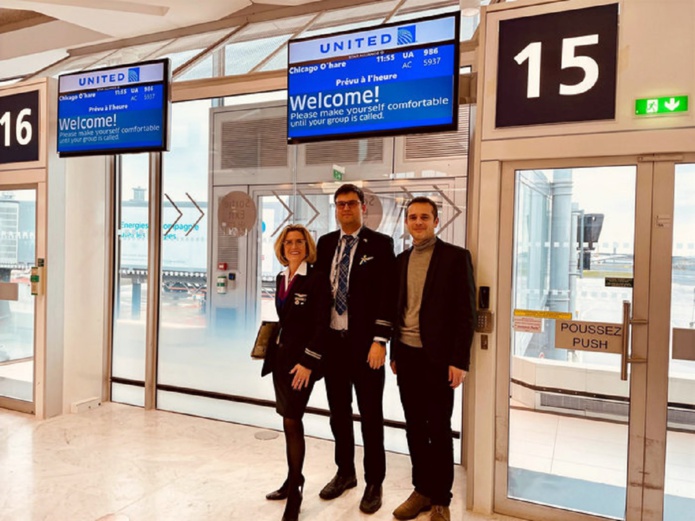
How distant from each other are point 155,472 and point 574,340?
102 inches

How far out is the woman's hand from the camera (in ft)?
8.39

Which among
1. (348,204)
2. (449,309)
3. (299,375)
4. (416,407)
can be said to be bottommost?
(416,407)

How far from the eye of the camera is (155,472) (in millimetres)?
3264

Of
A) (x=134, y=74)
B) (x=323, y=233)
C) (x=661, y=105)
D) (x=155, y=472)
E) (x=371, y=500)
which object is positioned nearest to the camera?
(x=661, y=105)

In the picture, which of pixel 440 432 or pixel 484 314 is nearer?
pixel 440 432

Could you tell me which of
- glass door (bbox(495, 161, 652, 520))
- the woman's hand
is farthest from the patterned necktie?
glass door (bbox(495, 161, 652, 520))

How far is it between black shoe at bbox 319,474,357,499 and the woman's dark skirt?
586 mm

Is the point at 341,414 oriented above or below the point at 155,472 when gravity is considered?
above

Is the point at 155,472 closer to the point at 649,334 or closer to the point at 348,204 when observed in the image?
the point at 348,204

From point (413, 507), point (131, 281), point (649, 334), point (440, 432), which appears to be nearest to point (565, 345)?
point (649, 334)

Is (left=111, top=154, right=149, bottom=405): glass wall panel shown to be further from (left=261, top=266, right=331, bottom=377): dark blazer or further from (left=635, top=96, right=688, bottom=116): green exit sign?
(left=635, top=96, right=688, bottom=116): green exit sign

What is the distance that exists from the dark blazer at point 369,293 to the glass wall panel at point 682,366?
138cm

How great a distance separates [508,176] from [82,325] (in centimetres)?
367

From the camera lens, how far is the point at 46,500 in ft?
9.48
